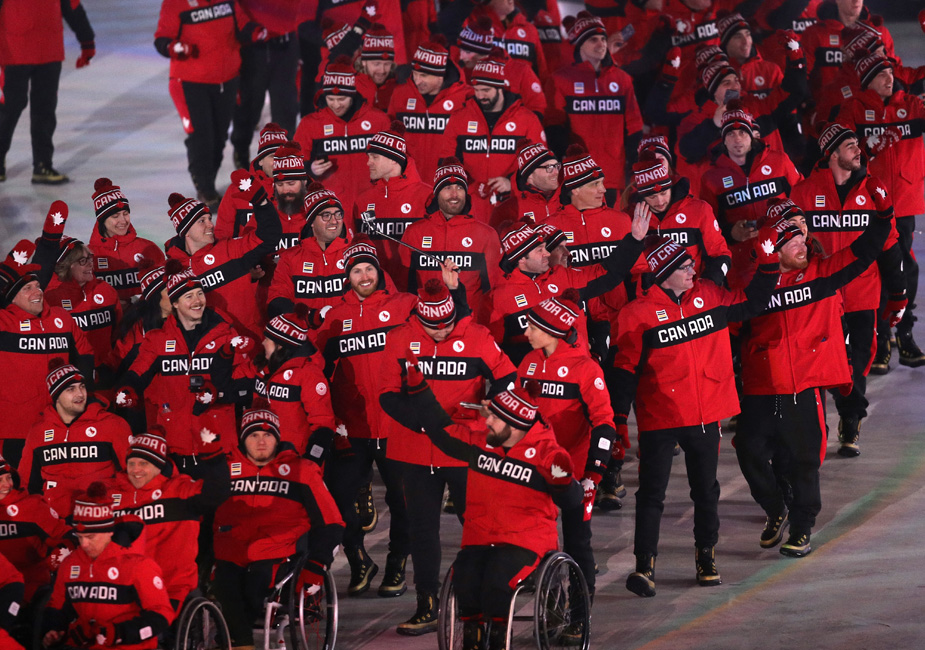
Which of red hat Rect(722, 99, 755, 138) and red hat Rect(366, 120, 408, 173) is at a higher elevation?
red hat Rect(722, 99, 755, 138)

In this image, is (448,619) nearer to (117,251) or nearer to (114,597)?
(114,597)

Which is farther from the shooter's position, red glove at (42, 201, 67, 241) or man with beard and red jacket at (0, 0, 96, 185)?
man with beard and red jacket at (0, 0, 96, 185)

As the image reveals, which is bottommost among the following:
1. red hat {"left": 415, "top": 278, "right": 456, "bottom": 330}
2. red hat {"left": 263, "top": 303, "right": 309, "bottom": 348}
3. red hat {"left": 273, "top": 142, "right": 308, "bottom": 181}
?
red hat {"left": 263, "top": 303, "right": 309, "bottom": 348}

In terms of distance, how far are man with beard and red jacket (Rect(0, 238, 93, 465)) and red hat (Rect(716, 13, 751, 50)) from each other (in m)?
7.40

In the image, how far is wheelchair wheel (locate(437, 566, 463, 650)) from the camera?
8.78 meters

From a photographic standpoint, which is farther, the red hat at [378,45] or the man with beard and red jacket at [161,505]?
the red hat at [378,45]

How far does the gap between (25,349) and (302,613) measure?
3332 millimetres

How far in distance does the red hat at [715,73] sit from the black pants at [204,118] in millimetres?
4852

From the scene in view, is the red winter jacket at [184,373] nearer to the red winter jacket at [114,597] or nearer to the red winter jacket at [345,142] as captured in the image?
the red winter jacket at [114,597]

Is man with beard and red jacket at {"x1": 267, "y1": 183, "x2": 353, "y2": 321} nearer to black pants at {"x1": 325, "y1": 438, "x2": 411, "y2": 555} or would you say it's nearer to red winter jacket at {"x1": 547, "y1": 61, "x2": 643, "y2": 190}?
black pants at {"x1": 325, "y1": 438, "x2": 411, "y2": 555}

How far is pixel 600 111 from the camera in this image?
14.7 meters

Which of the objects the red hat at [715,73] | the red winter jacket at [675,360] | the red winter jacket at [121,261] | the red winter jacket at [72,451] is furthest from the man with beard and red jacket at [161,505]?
the red hat at [715,73]

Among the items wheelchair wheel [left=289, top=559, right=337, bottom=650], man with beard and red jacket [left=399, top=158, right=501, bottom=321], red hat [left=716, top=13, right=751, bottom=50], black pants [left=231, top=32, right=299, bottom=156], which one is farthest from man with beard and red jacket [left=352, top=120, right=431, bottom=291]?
red hat [left=716, top=13, right=751, bottom=50]

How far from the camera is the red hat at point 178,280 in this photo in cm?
1102
